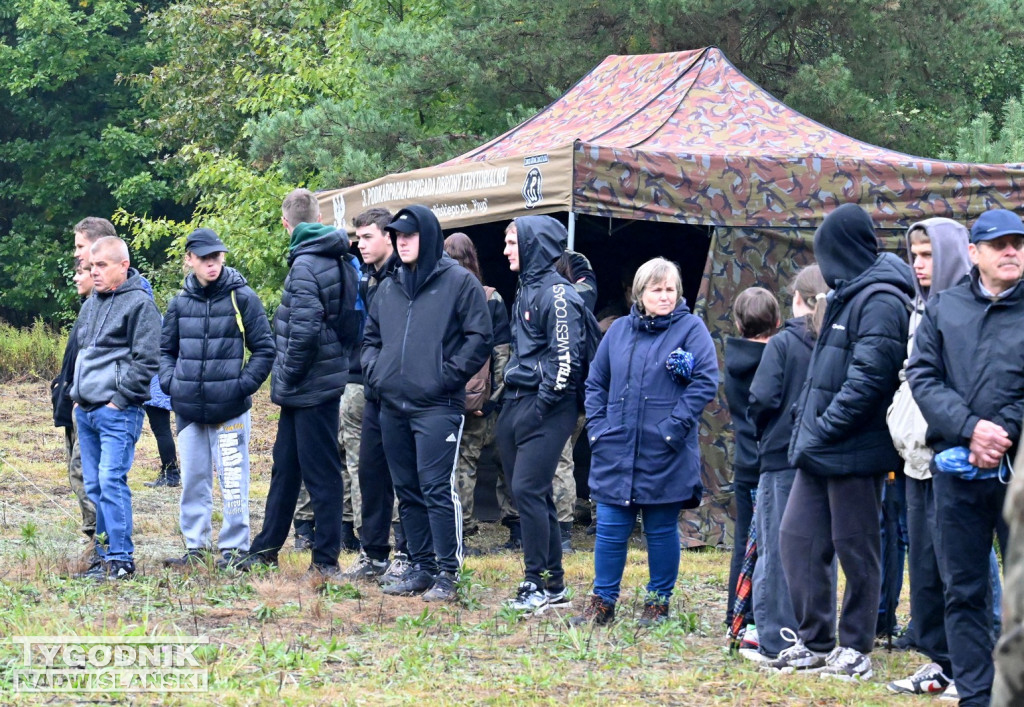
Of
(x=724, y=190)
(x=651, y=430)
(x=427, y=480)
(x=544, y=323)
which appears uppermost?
(x=724, y=190)

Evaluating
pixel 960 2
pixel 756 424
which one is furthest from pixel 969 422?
pixel 960 2

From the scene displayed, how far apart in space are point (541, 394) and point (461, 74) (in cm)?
922

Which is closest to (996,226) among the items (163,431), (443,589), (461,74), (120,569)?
(443,589)

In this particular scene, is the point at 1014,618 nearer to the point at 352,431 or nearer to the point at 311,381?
the point at 311,381

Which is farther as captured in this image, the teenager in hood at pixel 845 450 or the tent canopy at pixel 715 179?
the tent canopy at pixel 715 179

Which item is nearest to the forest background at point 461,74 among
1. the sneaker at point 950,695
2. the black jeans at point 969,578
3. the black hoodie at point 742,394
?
the black hoodie at point 742,394

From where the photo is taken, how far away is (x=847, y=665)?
4945 mm

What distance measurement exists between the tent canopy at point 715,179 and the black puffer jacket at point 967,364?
358 cm

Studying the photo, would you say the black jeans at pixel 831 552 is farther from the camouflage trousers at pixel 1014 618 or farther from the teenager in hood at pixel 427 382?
the camouflage trousers at pixel 1014 618

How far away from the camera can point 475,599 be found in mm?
6355

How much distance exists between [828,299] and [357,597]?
2787 millimetres

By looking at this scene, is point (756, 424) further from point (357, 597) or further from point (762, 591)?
point (357, 597)

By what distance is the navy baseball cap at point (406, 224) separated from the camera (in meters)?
6.29

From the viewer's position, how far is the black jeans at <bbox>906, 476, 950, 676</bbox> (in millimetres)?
4754
